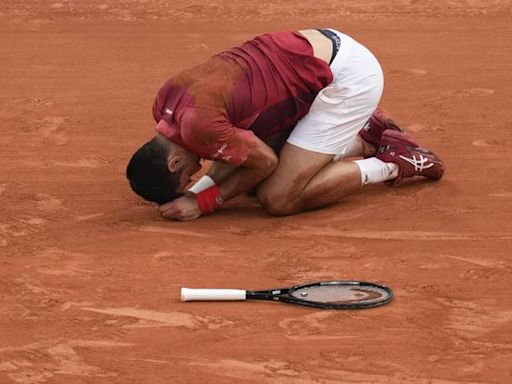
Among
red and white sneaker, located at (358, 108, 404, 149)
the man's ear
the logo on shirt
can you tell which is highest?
the logo on shirt

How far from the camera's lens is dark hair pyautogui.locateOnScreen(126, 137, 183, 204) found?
7359mm

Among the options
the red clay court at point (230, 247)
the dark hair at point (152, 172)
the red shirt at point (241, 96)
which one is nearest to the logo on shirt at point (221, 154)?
the red shirt at point (241, 96)

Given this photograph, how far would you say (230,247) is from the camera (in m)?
7.32

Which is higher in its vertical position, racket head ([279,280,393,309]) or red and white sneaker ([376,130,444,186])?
red and white sneaker ([376,130,444,186])

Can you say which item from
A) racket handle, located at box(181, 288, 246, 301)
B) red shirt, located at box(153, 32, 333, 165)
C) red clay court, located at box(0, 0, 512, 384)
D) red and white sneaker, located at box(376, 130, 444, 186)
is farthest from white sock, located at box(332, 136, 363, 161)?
racket handle, located at box(181, 288, 246, 301)

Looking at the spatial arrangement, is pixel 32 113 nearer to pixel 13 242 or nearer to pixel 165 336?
pixel 13 242

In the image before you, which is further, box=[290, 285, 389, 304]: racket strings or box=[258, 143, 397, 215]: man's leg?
box=[258, 143, 397, 215]: man's leg

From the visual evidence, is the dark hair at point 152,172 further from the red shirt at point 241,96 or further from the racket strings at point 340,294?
the racket strings at point 340,294

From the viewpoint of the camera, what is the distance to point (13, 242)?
7441 millimetres

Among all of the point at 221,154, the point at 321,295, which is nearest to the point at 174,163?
the point at 221,154

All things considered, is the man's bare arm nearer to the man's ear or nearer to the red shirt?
the red shirt

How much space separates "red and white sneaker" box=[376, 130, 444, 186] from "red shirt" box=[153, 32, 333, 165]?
2.20 feet

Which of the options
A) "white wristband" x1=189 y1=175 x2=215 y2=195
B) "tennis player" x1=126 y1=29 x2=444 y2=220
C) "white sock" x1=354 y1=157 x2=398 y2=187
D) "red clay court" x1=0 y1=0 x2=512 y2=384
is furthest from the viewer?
"white sock" x1=354 y1=157 x2=398 y2=187

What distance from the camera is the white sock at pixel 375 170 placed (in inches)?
314
